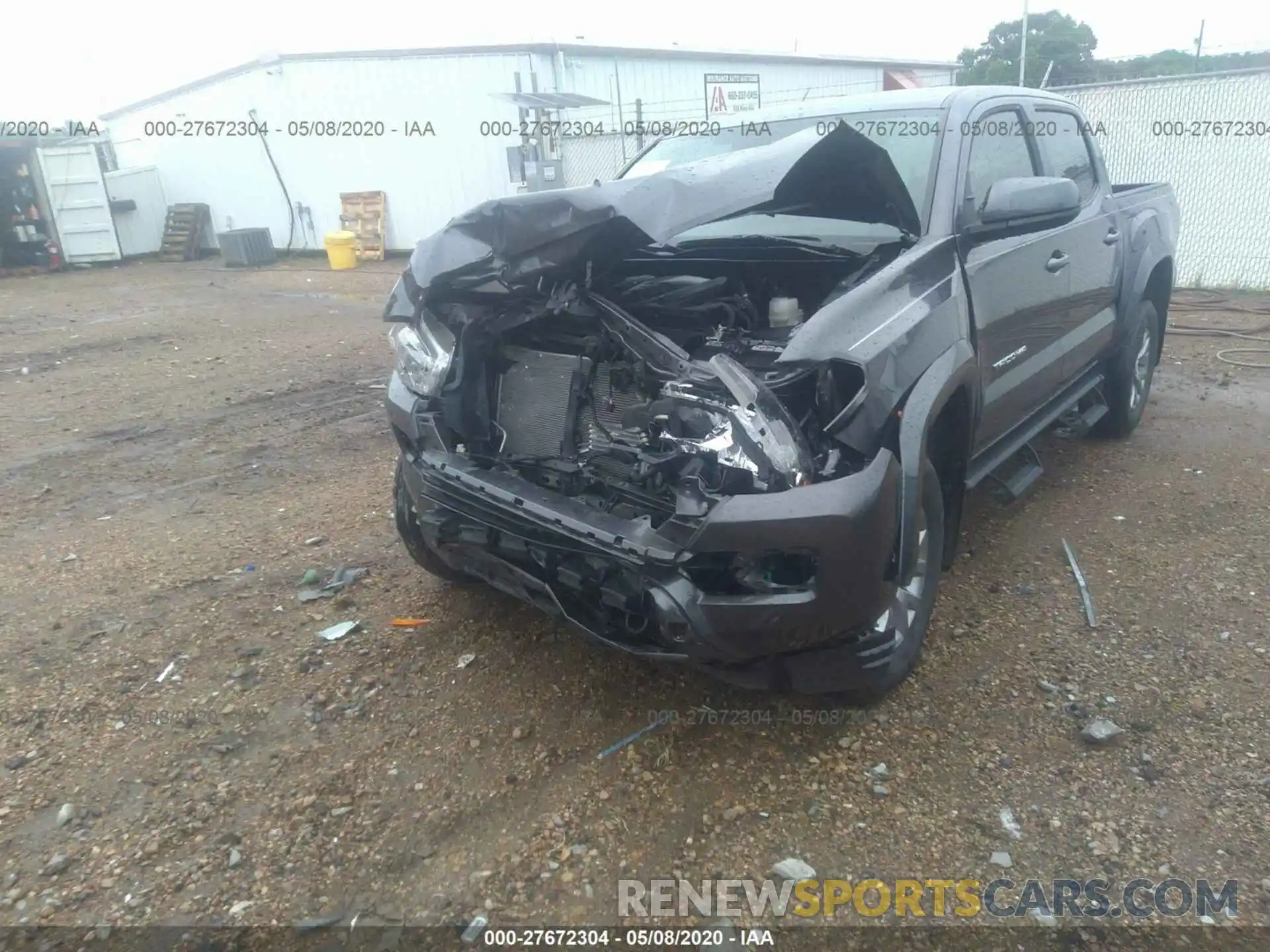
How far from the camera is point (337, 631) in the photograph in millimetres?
3318

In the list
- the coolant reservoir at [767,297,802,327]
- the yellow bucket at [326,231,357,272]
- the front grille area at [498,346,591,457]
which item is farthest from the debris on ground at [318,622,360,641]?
the yellow bucket at [326,231,357,272]

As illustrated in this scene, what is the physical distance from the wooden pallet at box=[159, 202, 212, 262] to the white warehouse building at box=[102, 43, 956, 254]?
0.38 metres

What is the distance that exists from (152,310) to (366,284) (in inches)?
119

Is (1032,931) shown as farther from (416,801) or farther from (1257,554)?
(1257,554)

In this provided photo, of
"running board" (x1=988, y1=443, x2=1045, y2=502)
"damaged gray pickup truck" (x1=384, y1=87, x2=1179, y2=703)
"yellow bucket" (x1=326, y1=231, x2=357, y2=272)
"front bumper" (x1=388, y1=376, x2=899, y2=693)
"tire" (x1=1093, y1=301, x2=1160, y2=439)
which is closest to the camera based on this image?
"front bumper" (x1=388, y1=376, x2=899, y2=693)

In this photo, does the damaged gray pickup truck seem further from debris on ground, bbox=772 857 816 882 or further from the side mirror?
debris on ground, bbox=772 857 816 882

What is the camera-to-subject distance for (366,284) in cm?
1360

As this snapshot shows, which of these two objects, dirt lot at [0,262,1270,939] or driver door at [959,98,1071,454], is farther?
driver door at [959,98,1071,454]

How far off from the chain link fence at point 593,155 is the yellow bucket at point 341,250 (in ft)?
13.8

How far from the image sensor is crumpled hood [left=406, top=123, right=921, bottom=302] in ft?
9.04

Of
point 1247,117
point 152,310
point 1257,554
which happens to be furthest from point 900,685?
point 152,310

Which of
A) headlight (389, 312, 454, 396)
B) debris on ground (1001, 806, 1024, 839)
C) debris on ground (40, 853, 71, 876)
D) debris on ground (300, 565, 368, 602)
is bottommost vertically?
debris on ground (1001, 806, 1024, 839)

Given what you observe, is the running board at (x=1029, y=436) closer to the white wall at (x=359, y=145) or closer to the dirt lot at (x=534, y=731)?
the dirt lot at (x=534, y=731)

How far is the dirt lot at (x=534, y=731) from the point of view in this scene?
87.4 inches
